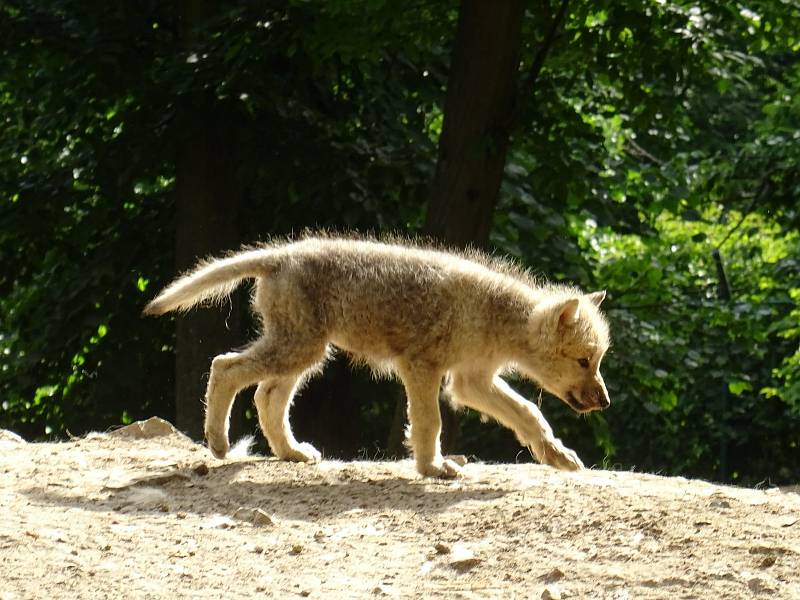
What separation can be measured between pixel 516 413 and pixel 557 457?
1.22 feet

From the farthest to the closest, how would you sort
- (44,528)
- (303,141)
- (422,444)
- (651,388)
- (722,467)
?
(722,467) → (651,388) → (303,141) → (422,444) → (44,528)

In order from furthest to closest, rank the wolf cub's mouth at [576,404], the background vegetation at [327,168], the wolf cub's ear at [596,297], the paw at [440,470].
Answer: the background vegetation at [327,168], the wolf cub's ear at [596,297], the wolf cub's mouth at [576,404], the paw at [440,470]

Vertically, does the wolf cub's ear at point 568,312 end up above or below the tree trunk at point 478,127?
below

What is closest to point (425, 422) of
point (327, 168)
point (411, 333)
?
point (411, 333)

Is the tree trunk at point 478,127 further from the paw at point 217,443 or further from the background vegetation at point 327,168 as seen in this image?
the paw at point 217,443

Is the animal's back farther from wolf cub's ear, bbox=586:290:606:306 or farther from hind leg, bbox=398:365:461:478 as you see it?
wolf cub's ear, bbox=586:290:606:306

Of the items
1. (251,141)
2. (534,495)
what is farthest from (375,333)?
(251,141)

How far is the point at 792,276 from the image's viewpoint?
1505cm

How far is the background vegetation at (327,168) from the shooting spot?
12.2m

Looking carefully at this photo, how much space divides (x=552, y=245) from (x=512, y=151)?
3.30 ft

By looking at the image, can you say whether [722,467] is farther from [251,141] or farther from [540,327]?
[540,327]

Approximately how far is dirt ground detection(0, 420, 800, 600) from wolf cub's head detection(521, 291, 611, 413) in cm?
73

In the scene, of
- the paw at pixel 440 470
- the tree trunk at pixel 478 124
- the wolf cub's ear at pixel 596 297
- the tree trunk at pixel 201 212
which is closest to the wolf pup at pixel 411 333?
the paw at pixel 440 470

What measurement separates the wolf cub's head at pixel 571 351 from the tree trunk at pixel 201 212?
15.2ft
